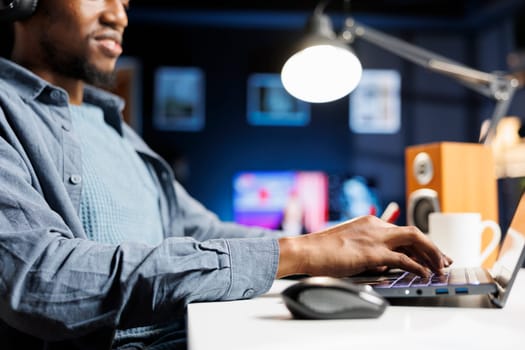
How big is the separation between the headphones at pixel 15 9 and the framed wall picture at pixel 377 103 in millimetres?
3974

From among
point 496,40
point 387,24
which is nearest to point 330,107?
point 387,24

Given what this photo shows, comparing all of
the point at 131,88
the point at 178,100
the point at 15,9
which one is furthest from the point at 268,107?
the point at 15,9

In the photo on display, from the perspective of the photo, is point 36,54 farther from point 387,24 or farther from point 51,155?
point 387,24

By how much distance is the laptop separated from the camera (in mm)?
647

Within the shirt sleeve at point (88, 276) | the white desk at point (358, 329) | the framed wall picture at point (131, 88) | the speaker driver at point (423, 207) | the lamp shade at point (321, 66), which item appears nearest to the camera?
the white desk at point (358, 329)

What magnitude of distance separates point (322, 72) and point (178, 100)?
336 centimetres

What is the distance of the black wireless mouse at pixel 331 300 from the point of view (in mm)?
558

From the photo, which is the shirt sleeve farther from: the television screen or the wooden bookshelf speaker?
the television screen

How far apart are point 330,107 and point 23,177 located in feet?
14.0

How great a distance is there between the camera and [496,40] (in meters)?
4.71

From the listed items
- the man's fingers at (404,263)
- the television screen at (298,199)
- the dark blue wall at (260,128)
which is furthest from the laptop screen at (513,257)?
the dark blue wall at (260,128)

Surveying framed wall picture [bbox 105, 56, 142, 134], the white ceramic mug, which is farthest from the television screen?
the white ceramic mug

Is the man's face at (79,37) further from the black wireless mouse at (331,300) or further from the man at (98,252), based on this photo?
the black wireless mouse at (331,300)

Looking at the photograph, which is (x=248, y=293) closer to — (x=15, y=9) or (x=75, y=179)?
(x=75, y=179)
